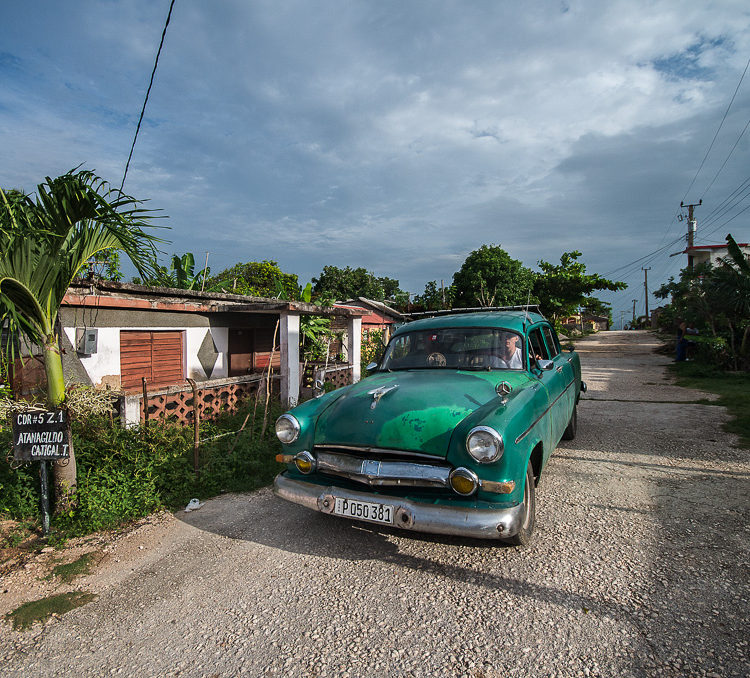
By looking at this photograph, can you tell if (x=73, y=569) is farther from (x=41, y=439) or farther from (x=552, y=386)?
(x=552, y=386)

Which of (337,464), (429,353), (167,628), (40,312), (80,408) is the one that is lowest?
(167,628)

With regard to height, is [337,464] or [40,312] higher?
[40,312]

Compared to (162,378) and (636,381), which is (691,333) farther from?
(162,378)

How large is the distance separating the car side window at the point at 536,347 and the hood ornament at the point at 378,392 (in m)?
1.56

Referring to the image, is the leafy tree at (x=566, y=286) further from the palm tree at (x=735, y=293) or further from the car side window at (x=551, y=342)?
the car side window at (x=551, y=342)

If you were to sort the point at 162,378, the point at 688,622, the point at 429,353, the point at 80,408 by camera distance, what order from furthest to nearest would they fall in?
the point at 162,378, the point at 429,353, the point at 80,408, the point at 688,622

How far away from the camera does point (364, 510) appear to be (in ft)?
9.89

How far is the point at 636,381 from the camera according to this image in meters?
12.3

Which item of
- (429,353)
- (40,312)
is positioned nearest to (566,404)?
(429,353)

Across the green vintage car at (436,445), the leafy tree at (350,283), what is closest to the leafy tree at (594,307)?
the leafy tree at (350,283)

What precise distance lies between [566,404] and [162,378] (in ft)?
21.0

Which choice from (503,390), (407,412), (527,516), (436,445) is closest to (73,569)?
(407,412)

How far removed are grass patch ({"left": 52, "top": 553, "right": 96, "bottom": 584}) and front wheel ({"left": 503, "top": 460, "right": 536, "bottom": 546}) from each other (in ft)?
9.92

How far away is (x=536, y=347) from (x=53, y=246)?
15.0 feet
